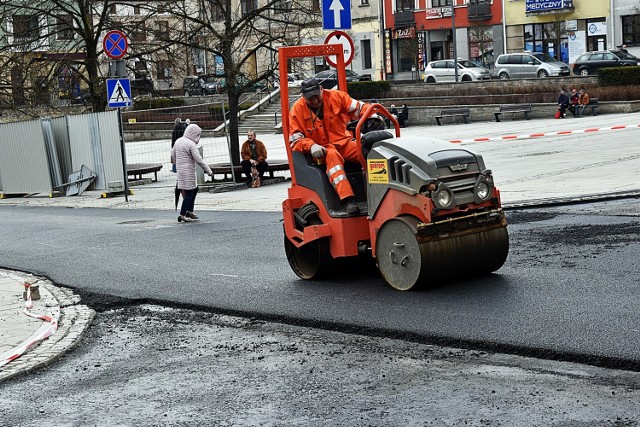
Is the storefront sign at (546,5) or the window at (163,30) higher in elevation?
the storefront sign at (546,5)

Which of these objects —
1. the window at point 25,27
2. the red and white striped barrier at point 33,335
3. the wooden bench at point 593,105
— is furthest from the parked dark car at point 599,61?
the red and white striped barrier at point 33,335

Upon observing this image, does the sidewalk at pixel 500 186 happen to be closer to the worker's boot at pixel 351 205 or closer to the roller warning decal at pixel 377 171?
the roller warning decal at pixel 377 171

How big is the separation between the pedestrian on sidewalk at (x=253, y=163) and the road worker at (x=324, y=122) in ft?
51.3

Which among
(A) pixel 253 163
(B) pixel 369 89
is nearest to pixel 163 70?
(A) pixel 253 163

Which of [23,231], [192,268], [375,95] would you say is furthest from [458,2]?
[192,268]

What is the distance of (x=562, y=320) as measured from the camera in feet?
26.0

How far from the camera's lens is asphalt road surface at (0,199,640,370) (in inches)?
302

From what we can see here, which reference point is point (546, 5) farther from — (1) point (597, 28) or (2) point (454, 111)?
(2) point (454, 111)

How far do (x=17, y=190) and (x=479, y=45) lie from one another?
43336mm

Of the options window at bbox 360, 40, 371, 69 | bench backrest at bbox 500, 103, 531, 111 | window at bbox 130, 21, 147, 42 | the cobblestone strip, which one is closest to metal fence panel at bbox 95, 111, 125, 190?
window at bbox 130, 21, 147, 42

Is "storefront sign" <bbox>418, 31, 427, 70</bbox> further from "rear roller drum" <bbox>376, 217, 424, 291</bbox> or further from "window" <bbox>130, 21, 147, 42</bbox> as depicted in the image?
"rear roller drum" <bbox>376, 217, 424, 291</bbox>

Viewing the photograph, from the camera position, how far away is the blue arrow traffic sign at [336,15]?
15.4 meters

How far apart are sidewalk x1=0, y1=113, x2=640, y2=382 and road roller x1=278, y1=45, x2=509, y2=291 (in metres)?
0.56

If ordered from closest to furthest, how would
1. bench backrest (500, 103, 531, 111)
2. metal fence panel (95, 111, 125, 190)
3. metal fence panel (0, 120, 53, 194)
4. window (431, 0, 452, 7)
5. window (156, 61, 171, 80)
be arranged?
metal fence panel (95, 111, 125, 190), metal fence panel (0, 120, 53, 194), window (156, 61, 171, 80), bench backrest (500, 103, 531, 111), window (431, 0, 452, 7)
